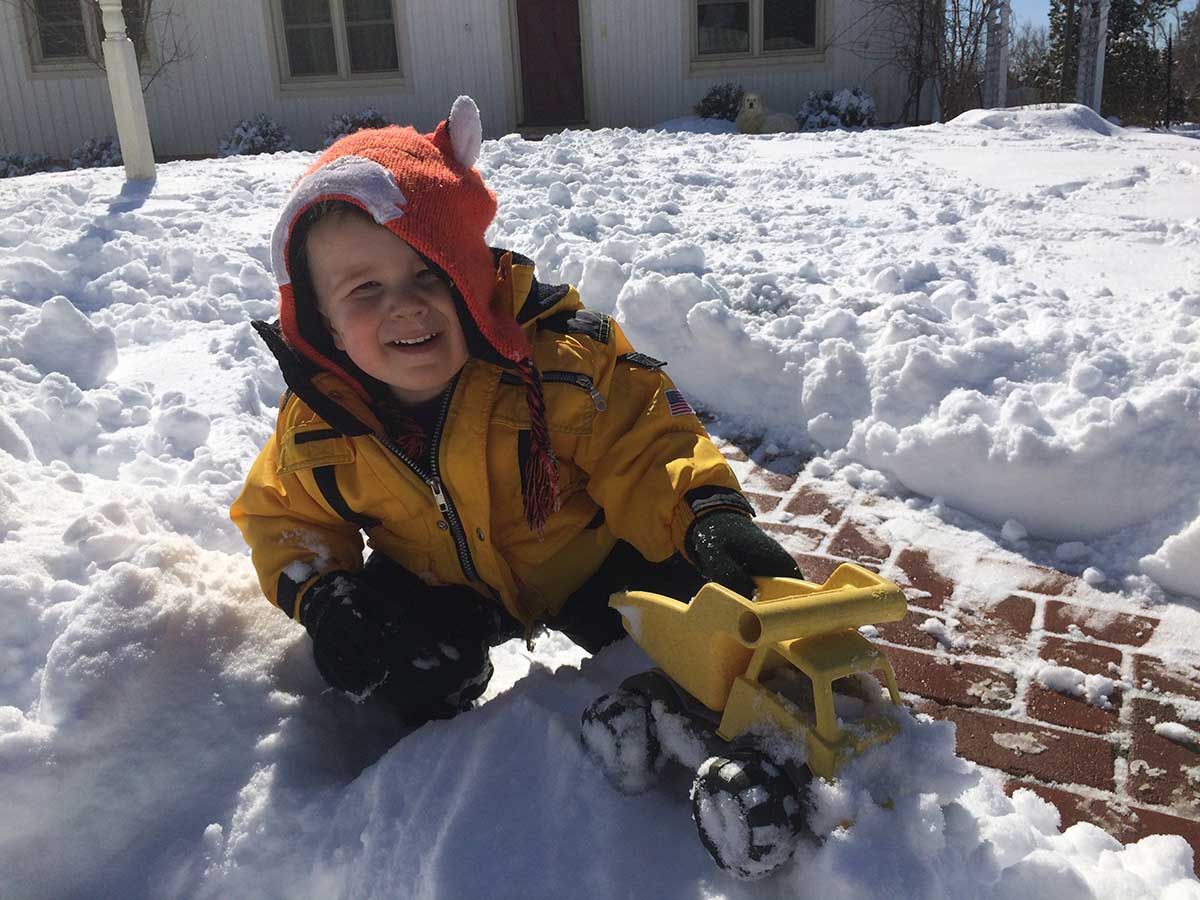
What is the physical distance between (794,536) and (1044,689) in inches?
33.3

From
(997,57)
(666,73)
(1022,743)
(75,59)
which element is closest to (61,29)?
(75,59)

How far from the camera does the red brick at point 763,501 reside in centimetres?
300

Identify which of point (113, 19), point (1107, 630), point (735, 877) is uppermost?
point (113, 19)

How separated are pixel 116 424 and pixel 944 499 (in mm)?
2559

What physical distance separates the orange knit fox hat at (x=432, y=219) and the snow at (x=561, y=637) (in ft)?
1.72

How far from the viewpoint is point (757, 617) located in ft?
4.58

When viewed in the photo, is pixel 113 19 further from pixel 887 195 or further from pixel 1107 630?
pixel 1107 630

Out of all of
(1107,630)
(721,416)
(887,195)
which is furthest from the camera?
(887,195)

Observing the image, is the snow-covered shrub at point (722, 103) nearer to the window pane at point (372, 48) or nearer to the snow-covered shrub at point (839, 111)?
the snow-covered shrub at point (839, 111)

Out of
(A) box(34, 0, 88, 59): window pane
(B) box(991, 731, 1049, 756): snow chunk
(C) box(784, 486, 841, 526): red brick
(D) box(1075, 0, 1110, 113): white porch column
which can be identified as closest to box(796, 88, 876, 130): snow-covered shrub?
(D) box(1075, 0, 1110, 113): white porch column

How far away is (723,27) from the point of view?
1357 centimetres

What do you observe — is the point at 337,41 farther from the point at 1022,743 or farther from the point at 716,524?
the point at 1022,743

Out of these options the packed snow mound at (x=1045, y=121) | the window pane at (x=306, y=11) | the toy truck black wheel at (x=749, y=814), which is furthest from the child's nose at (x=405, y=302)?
the window pane at (x=306, y=11)

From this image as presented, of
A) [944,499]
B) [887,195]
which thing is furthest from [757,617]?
[887,195]
